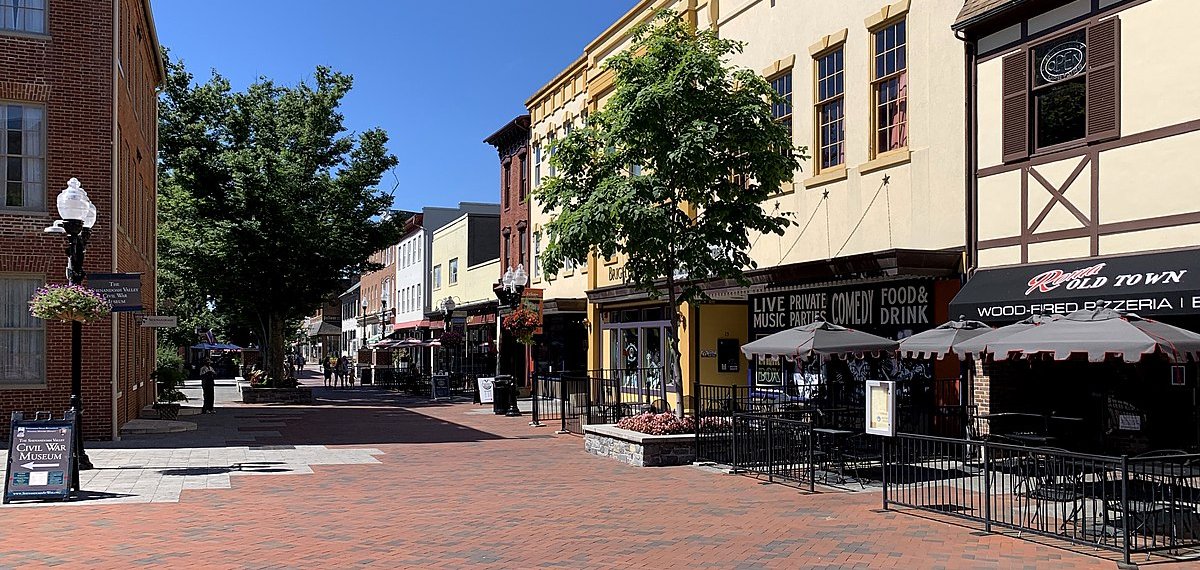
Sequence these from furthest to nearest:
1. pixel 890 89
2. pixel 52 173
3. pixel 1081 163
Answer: pixel 52 173, pixel 890 89, pixel 1081 163

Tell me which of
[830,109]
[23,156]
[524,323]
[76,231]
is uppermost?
[830,109]

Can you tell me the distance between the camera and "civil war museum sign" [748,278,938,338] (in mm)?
17609

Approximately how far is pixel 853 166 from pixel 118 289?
12.6 meters

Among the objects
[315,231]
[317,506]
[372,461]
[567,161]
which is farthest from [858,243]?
[315,231]

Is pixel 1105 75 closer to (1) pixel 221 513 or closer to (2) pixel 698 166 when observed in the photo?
(2) pixel 698 166

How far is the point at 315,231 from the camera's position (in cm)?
3719

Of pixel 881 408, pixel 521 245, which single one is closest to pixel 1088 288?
pixel 881 408

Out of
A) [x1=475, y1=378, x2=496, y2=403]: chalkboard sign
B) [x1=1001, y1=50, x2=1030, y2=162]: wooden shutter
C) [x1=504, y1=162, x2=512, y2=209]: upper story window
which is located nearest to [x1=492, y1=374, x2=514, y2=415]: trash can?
[x1=475, y1=378, x2=496, y2=403]: chalkboard sign

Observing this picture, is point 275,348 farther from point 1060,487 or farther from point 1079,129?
point 1060,487

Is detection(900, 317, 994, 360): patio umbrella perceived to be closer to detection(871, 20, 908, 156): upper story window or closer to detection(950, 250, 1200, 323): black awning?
detection(950, 250, 1200, 323): black awning

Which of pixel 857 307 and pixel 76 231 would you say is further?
pixel 857 307

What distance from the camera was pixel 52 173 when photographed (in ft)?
65.9

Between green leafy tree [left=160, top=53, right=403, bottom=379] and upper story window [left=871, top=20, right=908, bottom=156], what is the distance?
2346cm

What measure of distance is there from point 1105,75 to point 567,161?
8.17 metres
